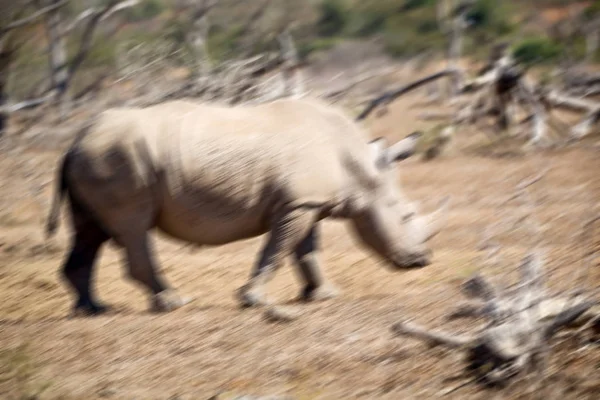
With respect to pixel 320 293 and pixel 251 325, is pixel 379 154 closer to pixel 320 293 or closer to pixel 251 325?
pixel 320 293

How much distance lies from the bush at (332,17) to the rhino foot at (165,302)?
58.3ft

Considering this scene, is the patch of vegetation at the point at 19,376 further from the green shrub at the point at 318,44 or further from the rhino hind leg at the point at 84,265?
the green shrub at the point at 318,44

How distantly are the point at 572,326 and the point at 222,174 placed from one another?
2562 millimetres

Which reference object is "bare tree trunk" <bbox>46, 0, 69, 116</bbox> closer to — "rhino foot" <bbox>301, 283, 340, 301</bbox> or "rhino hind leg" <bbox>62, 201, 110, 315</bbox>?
"rhino hind leg" <bbox>62, 201, 110, 315</bbox>

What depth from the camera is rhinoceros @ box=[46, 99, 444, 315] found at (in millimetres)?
6637

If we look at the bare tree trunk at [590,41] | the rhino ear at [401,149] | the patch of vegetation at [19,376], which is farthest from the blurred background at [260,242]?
the rhino ear at [401,149]

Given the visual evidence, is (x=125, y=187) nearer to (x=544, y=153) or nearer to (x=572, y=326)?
(x=572, y=326)

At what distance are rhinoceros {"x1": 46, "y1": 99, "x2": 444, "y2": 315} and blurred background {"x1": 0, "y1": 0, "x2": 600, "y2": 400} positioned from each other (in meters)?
0.51

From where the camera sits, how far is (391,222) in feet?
23.6

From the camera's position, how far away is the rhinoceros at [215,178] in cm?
664

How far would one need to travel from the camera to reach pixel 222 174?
6.70m

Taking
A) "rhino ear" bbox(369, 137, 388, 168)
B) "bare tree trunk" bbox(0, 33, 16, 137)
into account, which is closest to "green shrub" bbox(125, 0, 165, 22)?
"bare tree trunk" bbox(0, 33, 16, 137)

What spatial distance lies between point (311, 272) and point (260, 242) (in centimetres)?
285

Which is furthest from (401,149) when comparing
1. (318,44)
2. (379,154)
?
(318,44)
